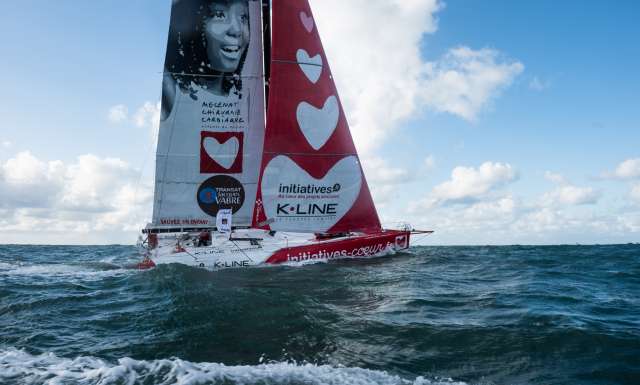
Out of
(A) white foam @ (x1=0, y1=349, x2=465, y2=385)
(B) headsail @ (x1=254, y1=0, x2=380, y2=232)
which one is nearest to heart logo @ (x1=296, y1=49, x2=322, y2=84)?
(B) headsail @ (x1=254, y1=0, x2=380, y2=232)

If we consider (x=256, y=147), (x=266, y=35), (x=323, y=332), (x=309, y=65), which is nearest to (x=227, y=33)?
(x=266, y=35)

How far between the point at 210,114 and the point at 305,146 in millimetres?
4136

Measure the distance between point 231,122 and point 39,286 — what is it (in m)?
8.72

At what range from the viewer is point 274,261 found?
618 inches

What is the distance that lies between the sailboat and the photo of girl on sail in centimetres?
4

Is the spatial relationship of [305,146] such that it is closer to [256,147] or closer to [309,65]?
[256,147]

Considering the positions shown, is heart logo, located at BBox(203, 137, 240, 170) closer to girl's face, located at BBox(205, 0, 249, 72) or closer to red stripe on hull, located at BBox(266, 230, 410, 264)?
girl's face, located at BBox(205, 0, 249, 72)

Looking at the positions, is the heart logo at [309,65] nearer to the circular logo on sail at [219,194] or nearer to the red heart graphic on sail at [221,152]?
the red heart graphic on sail at [221,152]

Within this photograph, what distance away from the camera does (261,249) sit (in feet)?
51.8

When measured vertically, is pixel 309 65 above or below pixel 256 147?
above

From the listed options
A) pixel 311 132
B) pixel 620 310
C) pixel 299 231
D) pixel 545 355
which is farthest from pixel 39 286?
pixel 620 310

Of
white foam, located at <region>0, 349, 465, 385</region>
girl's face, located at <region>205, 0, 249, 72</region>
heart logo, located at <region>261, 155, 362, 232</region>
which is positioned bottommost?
white foam, located at <region>0, 349, 465, 385</region>

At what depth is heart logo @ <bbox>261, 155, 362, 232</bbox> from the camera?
54.6 ft

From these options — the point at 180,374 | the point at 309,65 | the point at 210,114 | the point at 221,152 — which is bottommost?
the point at 180,374
